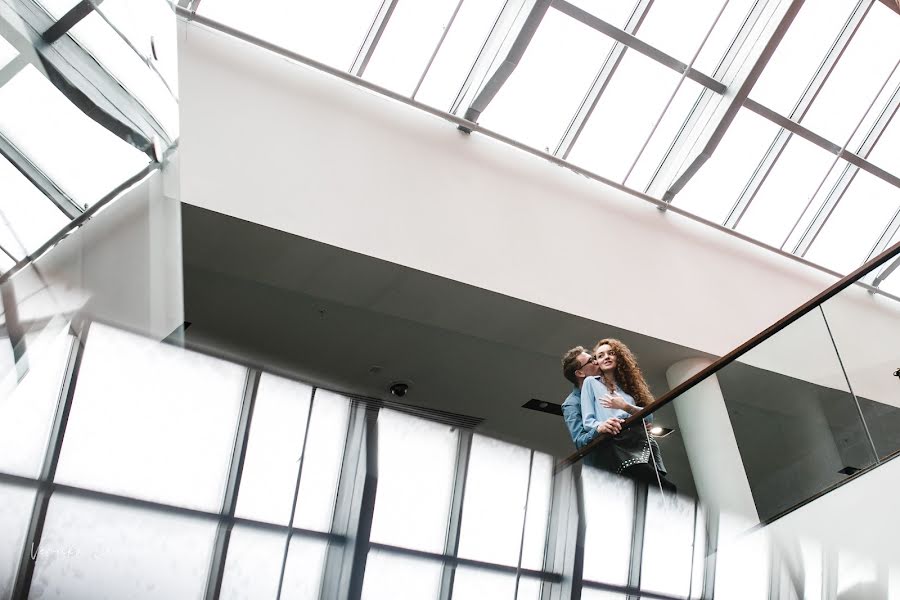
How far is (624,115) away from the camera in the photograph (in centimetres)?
1223

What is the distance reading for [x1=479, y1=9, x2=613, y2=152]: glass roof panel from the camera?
11.4 metres

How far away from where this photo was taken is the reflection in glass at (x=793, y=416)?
16.9ft

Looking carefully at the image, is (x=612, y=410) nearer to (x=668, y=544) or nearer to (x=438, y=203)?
(x=668, y=544)

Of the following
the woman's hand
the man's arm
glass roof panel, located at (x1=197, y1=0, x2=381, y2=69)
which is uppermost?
glass roof panel, located at (x1=197, y1=0, x2=381, y2=69)

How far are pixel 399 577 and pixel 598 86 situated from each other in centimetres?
901

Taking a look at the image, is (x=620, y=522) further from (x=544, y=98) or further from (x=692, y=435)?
(x=544, y=98)

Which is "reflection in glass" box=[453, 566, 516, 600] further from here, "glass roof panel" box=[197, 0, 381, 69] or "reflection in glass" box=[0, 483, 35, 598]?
"glass roof panel" box=[197, 0, 381, 69]

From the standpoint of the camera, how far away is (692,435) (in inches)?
206

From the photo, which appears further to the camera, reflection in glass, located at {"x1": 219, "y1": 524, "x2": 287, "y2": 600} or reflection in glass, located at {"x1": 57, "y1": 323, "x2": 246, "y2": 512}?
reflection in glass, located at {"x1": 219, "y1": 524, "x2": 287, "y2": 600}

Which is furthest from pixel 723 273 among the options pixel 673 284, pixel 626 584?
pixel 626 584

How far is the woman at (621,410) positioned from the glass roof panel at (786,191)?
817 centimetres

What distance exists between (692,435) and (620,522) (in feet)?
2.35

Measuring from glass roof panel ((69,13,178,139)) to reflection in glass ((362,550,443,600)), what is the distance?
8.28 ft

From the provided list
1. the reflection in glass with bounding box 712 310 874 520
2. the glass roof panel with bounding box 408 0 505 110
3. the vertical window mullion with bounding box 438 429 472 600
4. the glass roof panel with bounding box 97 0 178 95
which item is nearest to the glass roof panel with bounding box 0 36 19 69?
the glass roof panel with bounding box 97 0 178 95
